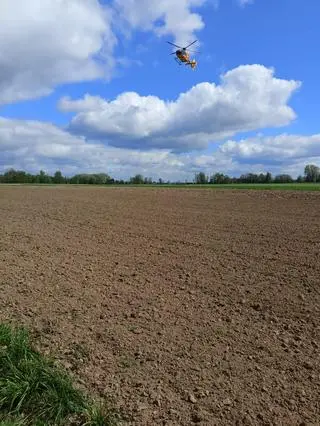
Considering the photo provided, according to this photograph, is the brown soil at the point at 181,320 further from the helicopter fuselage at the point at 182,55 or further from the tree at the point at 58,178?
the tree at the point at 58,178

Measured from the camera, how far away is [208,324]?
5742 millimetres

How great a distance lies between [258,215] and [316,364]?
A: 14301mm

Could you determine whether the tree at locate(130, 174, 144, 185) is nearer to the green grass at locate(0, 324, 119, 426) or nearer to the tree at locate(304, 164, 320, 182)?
the tree at locate(304, 164, 320, 182)

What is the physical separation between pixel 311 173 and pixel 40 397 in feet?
349

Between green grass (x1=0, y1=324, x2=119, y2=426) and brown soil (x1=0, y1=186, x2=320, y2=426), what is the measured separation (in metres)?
0.25

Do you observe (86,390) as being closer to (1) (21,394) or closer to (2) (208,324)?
(1) (21,394)

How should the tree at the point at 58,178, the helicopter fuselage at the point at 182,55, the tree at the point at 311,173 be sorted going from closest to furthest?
the helicopter fuselage at the point at 182,55
the tree at the point at 311,173
the tree at the point at 58,178

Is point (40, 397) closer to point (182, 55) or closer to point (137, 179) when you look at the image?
point (182, 55)

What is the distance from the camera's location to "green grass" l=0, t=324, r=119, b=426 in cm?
375

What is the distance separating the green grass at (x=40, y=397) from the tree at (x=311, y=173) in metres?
103

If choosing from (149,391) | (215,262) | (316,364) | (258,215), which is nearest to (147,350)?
(149,391)

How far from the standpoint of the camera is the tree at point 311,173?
10047cm

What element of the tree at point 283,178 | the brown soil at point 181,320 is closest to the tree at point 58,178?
the tree at point 283,178

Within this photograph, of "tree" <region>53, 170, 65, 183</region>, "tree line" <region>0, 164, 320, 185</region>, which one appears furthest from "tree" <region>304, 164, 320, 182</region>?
"tree" <region>53, 170, 65, 183</region>
